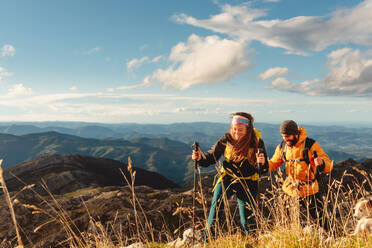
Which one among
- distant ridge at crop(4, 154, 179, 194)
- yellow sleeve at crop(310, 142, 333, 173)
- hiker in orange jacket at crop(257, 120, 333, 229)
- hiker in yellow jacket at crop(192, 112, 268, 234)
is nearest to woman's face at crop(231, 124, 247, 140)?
hiker in yellow jacket at crop(192, 112, 268, 234)

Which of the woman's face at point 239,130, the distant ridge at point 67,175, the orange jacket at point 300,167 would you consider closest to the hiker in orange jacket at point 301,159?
the orange jacket at point 300,167

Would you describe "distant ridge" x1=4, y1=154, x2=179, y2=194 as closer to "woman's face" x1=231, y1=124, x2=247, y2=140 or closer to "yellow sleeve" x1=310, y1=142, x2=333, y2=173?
"woman's face" x1=231, y1=124, x2=247, y2=140

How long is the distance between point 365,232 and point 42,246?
13.1 m

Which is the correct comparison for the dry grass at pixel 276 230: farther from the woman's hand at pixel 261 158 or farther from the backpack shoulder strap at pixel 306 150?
the backpack shoulder strap at pixel 306 150

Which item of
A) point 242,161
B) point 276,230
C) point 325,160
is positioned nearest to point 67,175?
point 242,161

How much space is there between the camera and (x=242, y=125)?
555cm

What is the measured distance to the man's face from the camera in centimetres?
575

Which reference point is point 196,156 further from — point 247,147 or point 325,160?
point 325,160

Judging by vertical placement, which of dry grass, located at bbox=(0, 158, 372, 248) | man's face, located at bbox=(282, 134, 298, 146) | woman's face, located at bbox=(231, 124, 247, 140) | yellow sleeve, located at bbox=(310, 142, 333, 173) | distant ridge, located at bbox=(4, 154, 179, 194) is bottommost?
distant ridge, located at bbox=(4, 154, 179, 194)

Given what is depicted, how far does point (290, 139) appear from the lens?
583 cm

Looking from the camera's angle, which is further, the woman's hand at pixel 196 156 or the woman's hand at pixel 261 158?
the woman's hand at pixel 196 156

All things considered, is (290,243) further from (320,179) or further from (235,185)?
(320,179)

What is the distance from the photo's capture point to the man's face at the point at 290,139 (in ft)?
18.9

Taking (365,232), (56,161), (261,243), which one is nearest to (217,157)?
(261,243)
